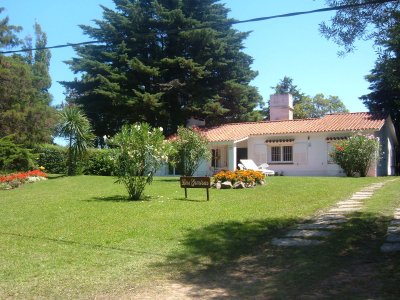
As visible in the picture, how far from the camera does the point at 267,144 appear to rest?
30484 millimetres

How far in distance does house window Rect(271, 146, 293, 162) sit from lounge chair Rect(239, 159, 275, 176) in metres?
1.23

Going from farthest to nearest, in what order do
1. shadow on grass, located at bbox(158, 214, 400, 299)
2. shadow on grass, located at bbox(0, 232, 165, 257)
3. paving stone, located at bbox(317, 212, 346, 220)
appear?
1. paving stone, located at bbox(317, 212, 346, 220)
2. shadow on grass, located at bbox(0, 232, 165, 257)
3. shadow on grass, located at bbox(158, 214, 400, 299)

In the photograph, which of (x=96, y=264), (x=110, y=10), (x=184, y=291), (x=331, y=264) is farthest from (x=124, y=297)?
(x=110, y=10)

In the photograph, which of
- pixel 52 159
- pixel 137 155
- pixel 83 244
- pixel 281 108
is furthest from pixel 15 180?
pixel 281 108

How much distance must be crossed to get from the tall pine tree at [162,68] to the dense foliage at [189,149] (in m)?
13.2

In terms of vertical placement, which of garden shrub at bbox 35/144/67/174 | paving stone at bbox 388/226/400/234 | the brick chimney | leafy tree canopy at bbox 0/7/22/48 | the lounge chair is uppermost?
leafy tree canopy at bbox 0/7/22/48

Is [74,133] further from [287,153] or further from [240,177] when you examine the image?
[287,153]

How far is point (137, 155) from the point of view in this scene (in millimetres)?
13734

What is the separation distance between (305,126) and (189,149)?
1089cm

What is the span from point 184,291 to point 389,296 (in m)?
2.37

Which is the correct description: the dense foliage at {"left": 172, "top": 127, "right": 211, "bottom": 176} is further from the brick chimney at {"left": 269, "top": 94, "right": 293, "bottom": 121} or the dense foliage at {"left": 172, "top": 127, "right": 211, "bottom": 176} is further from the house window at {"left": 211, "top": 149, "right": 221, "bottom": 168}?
the brick chimney at {"left": 269, "top": 94, "right": 293, "bottom": 121}

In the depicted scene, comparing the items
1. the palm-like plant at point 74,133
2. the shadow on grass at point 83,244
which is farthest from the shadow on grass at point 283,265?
the palm-like plant at point 74,133

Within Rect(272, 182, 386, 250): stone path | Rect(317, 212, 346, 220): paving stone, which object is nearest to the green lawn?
Rect(272, 182, 386, 250): stone path

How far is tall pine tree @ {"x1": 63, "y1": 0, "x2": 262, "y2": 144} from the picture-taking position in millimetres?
35969
